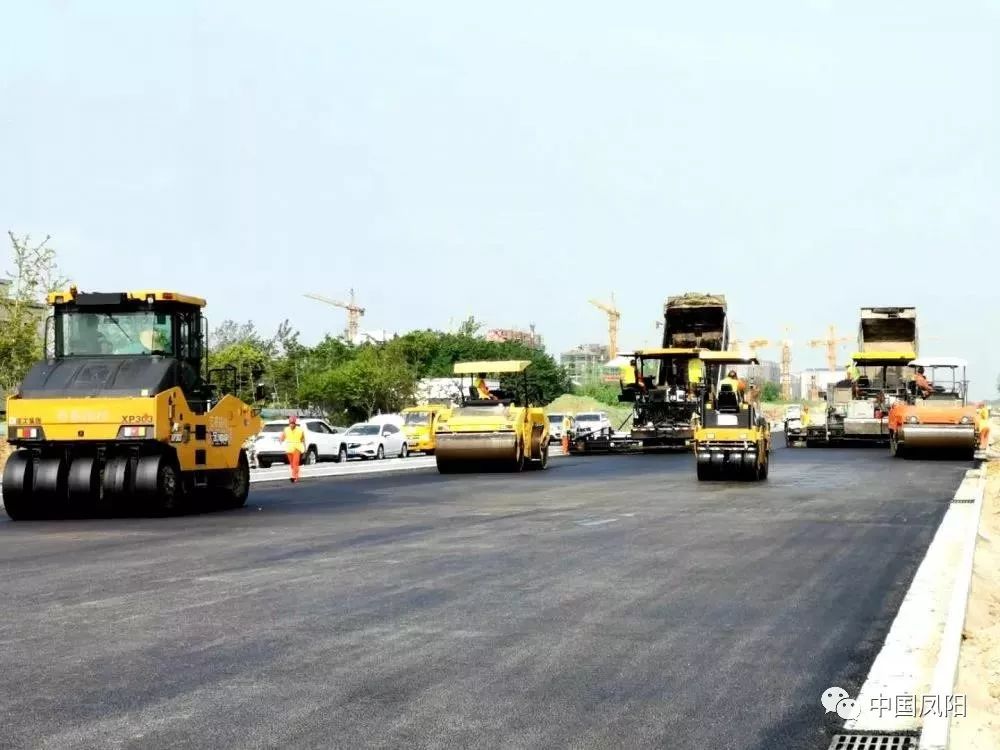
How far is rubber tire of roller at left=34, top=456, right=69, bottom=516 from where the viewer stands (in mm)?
19062

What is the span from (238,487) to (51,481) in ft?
12.3

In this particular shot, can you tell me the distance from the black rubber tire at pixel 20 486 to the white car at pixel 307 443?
20831 millimetres

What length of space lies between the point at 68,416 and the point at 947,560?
12.4 m

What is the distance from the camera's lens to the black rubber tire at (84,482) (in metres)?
19.0

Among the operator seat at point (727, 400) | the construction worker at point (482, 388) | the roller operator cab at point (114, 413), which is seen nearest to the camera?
the roller operator cab at point (114, 413)

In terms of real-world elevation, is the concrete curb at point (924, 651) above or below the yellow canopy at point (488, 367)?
below

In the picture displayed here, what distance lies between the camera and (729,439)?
2745cm

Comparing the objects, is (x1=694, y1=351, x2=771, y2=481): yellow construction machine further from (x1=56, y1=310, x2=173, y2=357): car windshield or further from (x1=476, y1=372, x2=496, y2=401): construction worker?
(x1=56, y1=310, x2=173, y2=357): car windshield

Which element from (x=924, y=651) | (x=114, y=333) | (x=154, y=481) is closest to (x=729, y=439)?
(x=154, y=481)

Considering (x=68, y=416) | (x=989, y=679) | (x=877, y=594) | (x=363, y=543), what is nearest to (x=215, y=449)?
(x=68, y=416)

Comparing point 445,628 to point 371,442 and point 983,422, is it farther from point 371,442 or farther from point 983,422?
point 371,442

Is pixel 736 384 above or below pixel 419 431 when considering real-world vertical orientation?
above

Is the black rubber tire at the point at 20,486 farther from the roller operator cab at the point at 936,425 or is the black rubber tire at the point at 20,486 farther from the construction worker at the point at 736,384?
the roller operator cab at the point at 936,425

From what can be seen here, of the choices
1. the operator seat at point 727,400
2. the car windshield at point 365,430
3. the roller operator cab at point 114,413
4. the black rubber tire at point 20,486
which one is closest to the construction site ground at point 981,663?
the roller operator cab at point 114,413
